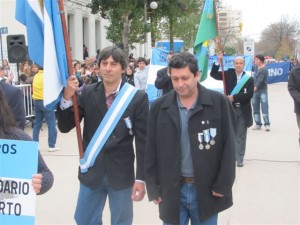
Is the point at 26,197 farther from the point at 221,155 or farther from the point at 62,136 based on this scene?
the point at 62,136

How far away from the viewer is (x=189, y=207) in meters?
3.40

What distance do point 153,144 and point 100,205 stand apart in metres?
0.76

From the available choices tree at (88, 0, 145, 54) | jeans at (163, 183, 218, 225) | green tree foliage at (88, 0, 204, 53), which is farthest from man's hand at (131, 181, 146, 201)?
tree at (88, 0, 145, 54)

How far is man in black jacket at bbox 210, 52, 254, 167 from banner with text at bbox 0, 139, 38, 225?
199 inches

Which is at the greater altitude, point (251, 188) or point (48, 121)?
point (48, 121)

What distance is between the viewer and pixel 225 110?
3.36 meters

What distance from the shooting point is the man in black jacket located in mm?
7574

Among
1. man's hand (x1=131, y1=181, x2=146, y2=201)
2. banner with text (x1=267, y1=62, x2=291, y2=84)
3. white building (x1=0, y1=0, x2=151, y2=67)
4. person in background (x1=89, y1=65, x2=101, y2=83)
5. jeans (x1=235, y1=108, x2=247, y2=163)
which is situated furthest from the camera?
banner with text (x1=267, y1=62, x2=291, y2=84)

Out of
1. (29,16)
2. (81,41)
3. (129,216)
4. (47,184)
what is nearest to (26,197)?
(47,184)

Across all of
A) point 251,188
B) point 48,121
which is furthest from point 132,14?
point 251,188

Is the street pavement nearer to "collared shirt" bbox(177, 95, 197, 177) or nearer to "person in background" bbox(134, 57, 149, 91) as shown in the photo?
"collared shirt" bbox(177, 95, 197, 177)

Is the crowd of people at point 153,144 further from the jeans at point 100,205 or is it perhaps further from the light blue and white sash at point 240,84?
the light blue and white sash at point 240,84

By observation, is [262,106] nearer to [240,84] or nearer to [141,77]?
[141,77]

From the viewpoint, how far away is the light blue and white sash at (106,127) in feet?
12.1
